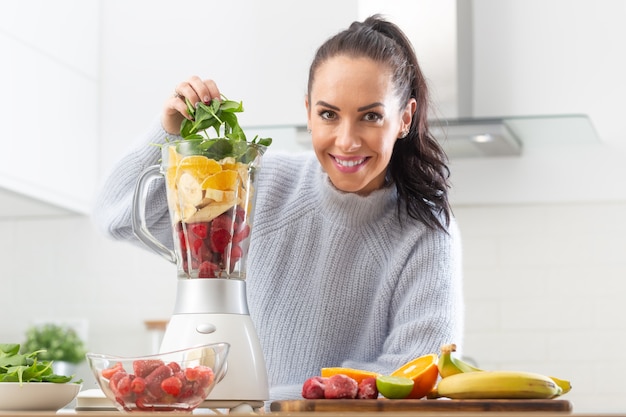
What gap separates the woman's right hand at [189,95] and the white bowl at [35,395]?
0.41 meters

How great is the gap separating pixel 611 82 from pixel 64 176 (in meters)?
1.64

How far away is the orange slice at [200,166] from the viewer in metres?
1.19

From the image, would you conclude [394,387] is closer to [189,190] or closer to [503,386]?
[503,386]

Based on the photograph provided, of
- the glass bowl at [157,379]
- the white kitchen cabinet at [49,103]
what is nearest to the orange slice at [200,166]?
the glass bowl at [157,379]

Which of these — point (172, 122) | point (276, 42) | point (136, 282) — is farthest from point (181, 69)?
point (172, 122)

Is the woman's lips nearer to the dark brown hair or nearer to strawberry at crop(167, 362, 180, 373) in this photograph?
the dark brown hair

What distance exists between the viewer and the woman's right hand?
137 cm

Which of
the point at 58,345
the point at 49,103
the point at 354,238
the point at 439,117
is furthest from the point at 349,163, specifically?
the point at 58,345

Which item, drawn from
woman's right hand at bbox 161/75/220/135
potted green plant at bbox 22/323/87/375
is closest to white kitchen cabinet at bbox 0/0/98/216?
potted green plant at bbox 22/323/87/375

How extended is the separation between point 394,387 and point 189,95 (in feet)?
1.70

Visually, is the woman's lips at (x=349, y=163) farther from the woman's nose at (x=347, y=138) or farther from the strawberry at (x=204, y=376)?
the strawberry at (x=204, y=376)

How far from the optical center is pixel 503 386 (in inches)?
41.3

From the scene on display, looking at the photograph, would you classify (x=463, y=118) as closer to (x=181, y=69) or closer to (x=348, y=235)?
(x=181, y=69)

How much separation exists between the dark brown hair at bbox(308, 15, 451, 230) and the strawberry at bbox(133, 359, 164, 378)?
70 centimetres
